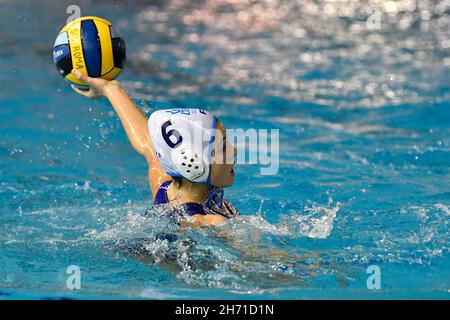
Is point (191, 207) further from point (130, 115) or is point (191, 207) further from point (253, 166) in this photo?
point (253, 166)

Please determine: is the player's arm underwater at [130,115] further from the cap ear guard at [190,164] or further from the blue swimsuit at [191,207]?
the cap ear guard at [190,164]

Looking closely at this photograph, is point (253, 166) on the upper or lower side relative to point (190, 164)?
upper

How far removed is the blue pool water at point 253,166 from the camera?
378 centimetres

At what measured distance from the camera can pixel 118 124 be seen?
261 inches

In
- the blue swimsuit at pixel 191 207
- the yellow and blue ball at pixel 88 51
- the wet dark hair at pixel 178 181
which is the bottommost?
the blue swimsuit at pixel 191 207

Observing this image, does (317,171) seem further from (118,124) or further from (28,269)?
(28,269)

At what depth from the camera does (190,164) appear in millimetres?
3648

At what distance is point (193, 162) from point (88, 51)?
107cm

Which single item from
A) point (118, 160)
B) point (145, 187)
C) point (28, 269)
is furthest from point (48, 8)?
point (28, 269)

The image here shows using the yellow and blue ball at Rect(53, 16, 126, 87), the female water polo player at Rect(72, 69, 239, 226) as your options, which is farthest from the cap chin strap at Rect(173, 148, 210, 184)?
the yellow and blue ball at Rect(53, 16, 126, 87)

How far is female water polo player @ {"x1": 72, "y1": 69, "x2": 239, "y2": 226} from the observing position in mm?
3674

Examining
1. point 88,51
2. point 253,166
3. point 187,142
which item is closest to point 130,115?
point 88,51

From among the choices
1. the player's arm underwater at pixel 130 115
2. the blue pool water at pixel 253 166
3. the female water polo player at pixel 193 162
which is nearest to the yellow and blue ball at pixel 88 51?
the player's arm underwater at pixel 130 115

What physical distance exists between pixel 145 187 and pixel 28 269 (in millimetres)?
1577
